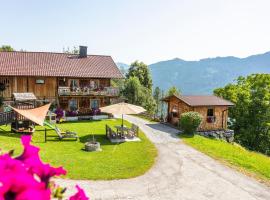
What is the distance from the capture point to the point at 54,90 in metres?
36.8

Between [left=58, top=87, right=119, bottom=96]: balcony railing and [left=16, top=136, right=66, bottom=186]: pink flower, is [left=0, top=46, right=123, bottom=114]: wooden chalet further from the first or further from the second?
[left=16, top=136, right=66, bottom=186]: pink flower

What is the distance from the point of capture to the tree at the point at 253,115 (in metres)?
42.5

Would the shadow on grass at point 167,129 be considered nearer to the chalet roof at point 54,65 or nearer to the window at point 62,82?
the chalet roof at point 54,65

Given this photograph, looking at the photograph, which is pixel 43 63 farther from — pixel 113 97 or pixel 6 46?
pixel 6 46

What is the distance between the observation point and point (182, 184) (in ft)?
52.9

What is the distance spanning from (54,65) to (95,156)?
21.5 meters

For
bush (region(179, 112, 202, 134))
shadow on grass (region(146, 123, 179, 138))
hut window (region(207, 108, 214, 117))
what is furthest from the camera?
hut window (region(207, 108, 214, 117))

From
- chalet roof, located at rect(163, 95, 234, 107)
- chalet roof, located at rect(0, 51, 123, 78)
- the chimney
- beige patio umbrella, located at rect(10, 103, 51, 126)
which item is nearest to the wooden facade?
chalet roof, located at rect(0, 51, 123, 78)

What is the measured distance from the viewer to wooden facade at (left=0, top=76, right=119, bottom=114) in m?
35.1

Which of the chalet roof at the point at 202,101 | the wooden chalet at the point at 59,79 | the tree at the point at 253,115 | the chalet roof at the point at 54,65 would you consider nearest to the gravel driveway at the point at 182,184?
the chalet roof at the point at 202,101

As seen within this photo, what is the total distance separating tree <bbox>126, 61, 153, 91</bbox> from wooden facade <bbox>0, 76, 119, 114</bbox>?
2774cm

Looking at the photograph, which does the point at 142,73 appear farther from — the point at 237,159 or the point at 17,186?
the point at 17,186

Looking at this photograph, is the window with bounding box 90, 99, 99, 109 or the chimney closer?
the window with bounding box 90, 99, 99, 109

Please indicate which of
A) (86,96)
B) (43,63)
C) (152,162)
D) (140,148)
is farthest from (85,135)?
(43,63)
